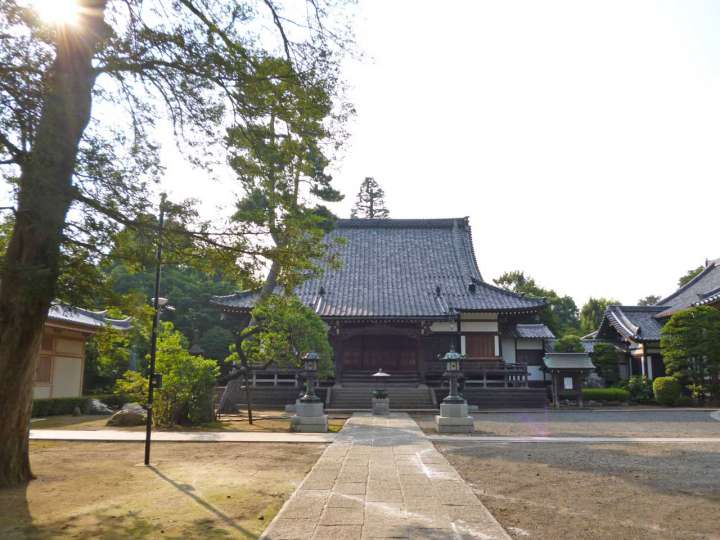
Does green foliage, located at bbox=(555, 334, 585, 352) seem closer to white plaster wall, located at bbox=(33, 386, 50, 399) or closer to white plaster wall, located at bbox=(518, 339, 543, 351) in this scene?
white plaster wall, located at bbox=(518, 339, 543, 351)

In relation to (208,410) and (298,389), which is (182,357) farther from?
(298,389)

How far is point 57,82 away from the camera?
625 centimetres

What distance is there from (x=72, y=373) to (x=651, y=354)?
90.0 ft

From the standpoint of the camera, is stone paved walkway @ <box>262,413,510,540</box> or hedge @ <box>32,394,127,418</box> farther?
hedge @ <box>32,394,127,418</box>

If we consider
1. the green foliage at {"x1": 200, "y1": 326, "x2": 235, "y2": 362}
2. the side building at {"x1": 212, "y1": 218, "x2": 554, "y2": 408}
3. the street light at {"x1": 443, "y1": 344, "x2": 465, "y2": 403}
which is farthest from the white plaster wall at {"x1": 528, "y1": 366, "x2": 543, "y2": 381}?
the green foliage at {"x1": 200, "y1": 326, "x2": 235, "y2": 362}

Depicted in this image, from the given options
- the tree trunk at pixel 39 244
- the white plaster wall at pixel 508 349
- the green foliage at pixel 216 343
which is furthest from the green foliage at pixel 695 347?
the tree trunk at pixel 39 244

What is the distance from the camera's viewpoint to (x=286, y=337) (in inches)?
678

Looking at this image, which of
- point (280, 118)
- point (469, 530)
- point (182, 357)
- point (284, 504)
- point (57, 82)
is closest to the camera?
point (469, 530)

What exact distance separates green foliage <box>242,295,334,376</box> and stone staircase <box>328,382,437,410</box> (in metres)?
3.80

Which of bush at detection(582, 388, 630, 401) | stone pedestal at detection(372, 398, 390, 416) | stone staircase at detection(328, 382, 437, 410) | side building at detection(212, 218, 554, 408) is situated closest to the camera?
stone pedestal at detection(372, 398, 390, 416)

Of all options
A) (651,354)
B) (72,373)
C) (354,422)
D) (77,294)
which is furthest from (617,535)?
(651,354)

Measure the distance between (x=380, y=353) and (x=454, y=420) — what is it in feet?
39.9

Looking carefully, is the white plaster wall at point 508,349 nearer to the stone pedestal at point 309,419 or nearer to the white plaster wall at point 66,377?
the stone pedestal at point 309,419

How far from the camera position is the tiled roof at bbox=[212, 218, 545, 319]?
2430 cm
